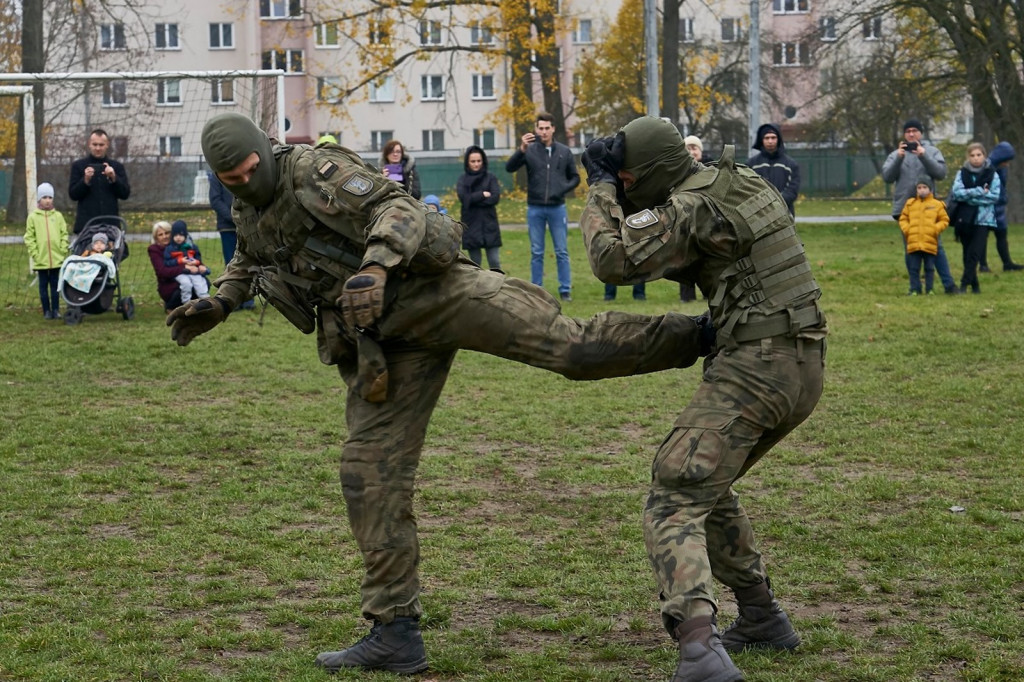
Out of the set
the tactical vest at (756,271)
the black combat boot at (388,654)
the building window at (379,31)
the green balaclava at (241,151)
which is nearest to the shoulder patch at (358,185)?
the green balaclava at (241,151)

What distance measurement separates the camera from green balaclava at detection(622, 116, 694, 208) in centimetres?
455

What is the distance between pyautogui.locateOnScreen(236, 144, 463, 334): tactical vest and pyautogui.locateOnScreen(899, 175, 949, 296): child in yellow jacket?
1103 centimetres

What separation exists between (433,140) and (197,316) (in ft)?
196

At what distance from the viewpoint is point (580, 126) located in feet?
173

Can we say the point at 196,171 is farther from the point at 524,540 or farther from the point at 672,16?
the point at 672,16

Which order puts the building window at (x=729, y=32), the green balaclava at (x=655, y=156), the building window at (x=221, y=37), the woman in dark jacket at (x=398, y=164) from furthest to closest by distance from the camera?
the building window at (x=221, y=37), the building window at (x=729, y=32), the woman in dark jacket at (x=398, y=164), the green balaclava at (x=655, y=156)

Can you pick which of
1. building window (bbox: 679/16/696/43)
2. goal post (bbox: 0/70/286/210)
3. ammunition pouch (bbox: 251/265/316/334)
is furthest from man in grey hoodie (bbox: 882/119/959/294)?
building window (bbox: 679/16/696/43)

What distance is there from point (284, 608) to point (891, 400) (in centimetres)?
578

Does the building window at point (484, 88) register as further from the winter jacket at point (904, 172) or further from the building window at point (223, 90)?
the winter jacket at point (904, 172)

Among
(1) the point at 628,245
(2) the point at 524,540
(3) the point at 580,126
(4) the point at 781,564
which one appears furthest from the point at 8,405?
(3) the point at 580,126

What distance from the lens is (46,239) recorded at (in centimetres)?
1461

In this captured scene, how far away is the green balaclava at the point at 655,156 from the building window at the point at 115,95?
610 inches

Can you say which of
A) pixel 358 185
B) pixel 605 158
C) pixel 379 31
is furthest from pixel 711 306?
pixel 379 31

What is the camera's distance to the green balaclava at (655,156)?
4.55m
